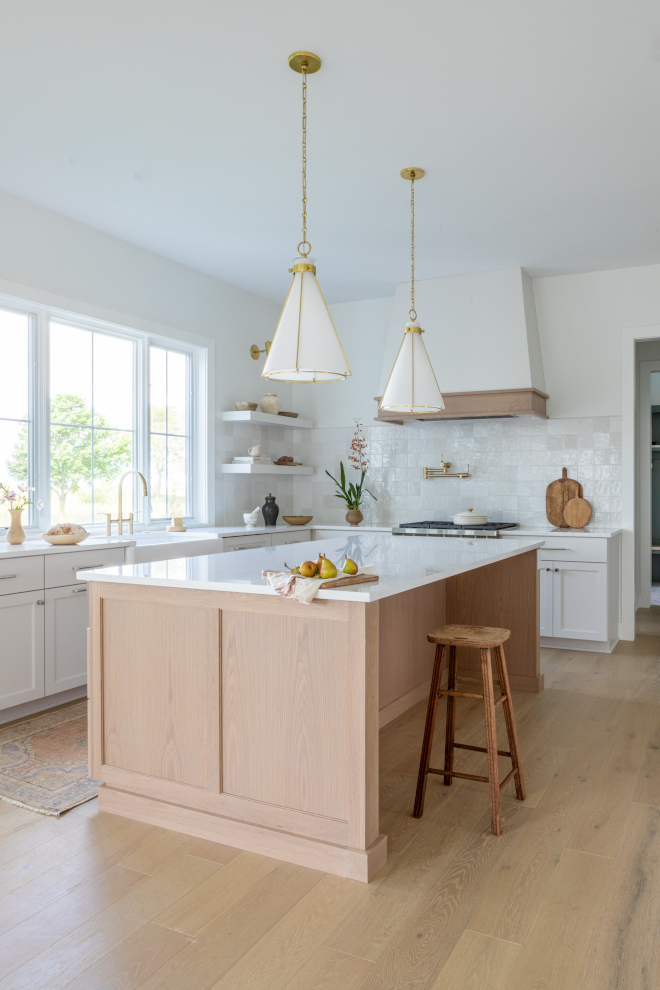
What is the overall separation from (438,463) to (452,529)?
947 mm

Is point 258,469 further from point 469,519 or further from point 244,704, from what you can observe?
point 244,704

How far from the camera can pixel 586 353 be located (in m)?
5.66

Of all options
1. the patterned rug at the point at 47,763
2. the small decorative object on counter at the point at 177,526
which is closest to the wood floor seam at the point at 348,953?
the patterned rug at the point at 47,763

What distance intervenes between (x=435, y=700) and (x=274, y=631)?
0.72 metres

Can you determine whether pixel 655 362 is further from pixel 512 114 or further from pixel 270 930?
pixel 270 930

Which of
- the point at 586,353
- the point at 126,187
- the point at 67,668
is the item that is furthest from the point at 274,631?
the point at 586,353

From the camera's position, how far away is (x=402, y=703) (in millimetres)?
3795

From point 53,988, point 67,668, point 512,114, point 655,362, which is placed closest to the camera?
point 53,988

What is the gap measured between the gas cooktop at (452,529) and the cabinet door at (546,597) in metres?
0.42

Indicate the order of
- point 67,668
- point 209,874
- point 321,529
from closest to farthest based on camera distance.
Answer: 1. point 209,874
2. point 67,668
3. point 321,529

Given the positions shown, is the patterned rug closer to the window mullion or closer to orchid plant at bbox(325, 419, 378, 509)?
the window mullion

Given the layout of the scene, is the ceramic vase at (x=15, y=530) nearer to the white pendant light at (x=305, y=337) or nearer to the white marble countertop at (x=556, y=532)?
the white pendant light at (x=305, y=337)

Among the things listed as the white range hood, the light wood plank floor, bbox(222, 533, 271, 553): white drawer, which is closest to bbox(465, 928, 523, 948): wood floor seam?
the light wood plank floor

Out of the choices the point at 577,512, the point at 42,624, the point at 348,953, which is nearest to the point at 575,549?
the point at 577,512
